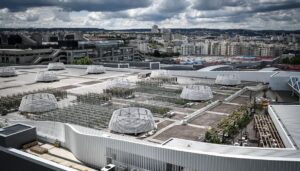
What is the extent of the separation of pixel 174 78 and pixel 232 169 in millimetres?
41838

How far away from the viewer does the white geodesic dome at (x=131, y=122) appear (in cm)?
2747

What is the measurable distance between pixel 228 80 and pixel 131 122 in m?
29.2

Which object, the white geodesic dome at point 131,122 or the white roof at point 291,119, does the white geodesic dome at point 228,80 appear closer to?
the white roof at point 291,119

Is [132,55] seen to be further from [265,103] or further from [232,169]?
[232,169]

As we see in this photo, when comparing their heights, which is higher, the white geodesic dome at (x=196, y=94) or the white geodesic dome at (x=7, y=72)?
the white geodesic dome at (x=7, y=72)

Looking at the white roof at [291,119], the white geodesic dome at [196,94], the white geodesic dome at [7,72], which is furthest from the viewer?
the white geodesic dome at [7,72]

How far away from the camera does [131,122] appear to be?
27.7 meters

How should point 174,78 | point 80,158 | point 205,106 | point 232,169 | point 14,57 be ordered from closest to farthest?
point 232,169, point 80,158, point 205,106, point 174,78, point 14,57

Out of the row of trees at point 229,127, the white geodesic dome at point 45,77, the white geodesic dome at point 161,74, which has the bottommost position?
the row of trees at point 229,127

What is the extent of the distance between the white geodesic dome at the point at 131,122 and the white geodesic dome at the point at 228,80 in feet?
88.8

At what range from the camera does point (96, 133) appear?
24.2m

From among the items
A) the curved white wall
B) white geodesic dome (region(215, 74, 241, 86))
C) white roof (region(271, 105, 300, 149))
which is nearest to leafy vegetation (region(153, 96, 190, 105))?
white roof (region(271, 105, 300, 149))

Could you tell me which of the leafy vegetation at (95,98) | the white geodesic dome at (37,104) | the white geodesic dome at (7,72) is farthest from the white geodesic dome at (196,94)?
the white geodesic dome at (7,72)

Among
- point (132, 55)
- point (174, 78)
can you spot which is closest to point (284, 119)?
point (174, 78)
